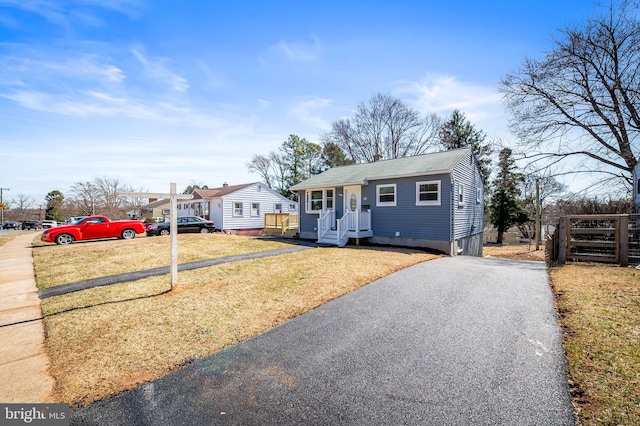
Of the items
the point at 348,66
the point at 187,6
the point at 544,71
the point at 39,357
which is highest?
the point at 544,71

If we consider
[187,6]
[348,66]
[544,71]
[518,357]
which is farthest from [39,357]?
[544,71]

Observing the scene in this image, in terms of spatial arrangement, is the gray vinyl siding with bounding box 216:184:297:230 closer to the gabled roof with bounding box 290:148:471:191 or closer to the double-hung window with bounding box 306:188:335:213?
the gabled roof with bounding box 290:148:471:191

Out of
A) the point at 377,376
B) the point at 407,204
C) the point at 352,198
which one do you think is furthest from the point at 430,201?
the point at 377,376

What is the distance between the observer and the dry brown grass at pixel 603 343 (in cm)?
240

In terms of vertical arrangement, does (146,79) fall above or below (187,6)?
below

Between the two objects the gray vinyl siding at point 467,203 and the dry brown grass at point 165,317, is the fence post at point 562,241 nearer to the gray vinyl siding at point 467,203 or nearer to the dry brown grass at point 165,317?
the gray vinyl siding at point 467,203

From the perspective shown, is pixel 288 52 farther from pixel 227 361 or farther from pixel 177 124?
pixel 227 361

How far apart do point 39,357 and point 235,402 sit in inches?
109

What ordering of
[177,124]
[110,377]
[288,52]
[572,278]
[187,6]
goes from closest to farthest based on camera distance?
[110,377]
[572,278]
[187,6]
[288,52]
[177,124]

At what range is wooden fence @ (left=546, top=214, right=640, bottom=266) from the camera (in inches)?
312

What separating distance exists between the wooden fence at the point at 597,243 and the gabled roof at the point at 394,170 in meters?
4.48

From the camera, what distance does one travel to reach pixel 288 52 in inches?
404

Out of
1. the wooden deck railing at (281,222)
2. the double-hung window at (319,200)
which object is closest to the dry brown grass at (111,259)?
the double-hung window at (319,200)

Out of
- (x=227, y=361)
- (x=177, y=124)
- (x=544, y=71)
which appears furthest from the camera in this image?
(x=544, y=71)
